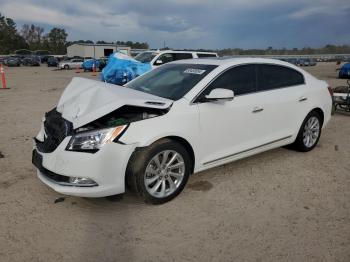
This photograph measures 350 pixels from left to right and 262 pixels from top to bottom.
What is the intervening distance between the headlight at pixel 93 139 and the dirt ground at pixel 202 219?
30.4 inches

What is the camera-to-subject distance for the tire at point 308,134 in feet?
17.9

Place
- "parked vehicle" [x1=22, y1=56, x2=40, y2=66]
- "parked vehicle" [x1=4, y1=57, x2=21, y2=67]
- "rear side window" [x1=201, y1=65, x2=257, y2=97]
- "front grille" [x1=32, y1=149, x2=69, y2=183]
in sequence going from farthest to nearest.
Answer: "parked vehicle" [x1=22, y1=56, x2=40, y2=66] → "parked vehicle" [x1=4, y1=57, x2=21, y2=67] → "rear side window" [x1=201, y1=65, x2=257, y2=97] → "front grille" [x1=32, y1=149, x2=69, y2=183]

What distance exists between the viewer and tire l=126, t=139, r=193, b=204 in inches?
139

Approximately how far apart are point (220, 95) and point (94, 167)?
5.45 feet

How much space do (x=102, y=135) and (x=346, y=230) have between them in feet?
8.55

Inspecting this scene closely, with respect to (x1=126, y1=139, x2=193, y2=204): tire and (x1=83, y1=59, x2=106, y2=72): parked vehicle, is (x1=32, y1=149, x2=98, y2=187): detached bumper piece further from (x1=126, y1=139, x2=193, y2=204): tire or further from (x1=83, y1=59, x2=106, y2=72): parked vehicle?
(x1=83, y1=59, x2=106, y2=72): parked vehicle

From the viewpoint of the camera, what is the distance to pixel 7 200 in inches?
154

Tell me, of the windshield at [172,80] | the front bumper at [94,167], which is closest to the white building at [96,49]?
the windshield at [172,80]

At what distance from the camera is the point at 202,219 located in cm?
353

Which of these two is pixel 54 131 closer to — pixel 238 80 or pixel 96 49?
pixel 238 80

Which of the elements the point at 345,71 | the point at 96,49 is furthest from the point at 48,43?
the point at 345,71

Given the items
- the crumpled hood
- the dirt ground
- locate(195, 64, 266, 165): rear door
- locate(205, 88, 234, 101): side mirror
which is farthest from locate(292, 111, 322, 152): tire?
the crumpled hood

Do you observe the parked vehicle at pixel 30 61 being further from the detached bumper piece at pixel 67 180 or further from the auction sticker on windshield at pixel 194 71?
the detached bumper piece at pixel 67 180

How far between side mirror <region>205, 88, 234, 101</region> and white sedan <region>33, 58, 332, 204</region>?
1 cm
